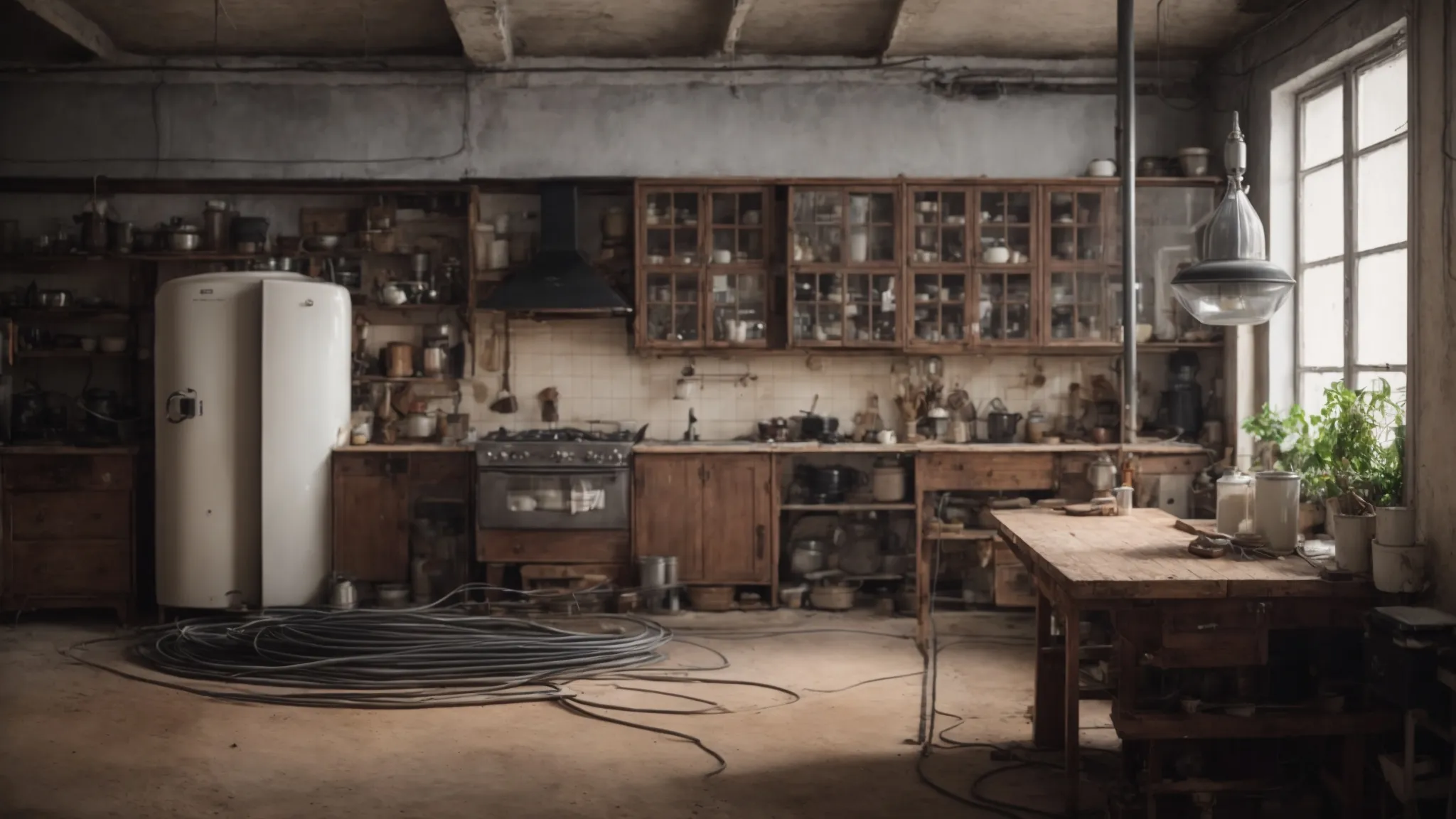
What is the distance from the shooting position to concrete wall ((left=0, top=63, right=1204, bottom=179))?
727cm

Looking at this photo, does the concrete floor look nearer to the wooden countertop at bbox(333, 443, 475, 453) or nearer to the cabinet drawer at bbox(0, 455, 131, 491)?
the cabinet drawer at bbox(0, 455, 131, 491)

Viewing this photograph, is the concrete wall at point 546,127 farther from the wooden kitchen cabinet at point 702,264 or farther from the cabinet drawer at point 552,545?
the cabinet drawer at point 552,545

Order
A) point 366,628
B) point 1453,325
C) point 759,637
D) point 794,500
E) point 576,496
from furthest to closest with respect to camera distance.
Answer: point 794,500
point 576,496
point 759,637
point 366,628
point 1453,325

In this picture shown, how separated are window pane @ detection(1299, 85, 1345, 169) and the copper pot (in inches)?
212

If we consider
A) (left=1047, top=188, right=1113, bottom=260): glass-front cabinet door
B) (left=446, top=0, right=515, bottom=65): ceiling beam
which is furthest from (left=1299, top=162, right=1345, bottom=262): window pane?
(left=446, top=0, right=515, bottom=65): ceiling beam

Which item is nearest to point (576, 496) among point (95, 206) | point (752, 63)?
point (752, 63)

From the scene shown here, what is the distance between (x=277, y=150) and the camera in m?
7.27

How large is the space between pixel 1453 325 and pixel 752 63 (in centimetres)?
445

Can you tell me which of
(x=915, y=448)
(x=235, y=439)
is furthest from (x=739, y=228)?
(x=235, y=439)

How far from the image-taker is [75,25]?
21.6 ft

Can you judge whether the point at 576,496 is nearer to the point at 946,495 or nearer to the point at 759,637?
the point at 759,637

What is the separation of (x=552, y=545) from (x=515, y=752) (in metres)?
2.43

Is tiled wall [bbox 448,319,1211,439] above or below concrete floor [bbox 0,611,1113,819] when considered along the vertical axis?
above

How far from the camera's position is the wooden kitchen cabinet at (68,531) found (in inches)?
259
